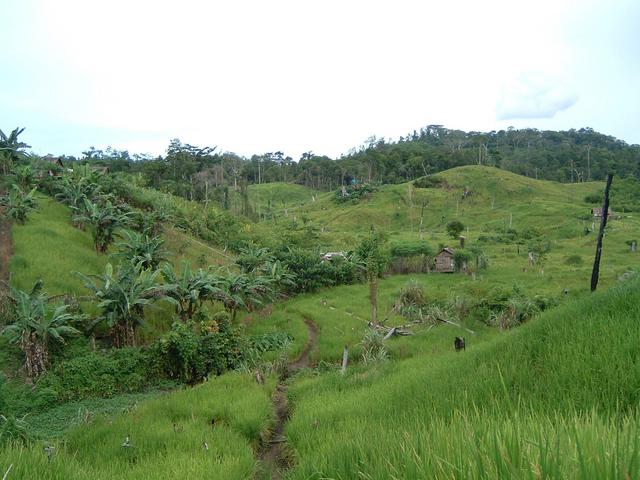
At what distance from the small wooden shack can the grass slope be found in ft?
73.5

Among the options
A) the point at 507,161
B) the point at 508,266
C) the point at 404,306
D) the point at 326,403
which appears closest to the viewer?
the point at 326,403

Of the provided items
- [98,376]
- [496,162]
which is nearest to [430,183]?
[496,162]

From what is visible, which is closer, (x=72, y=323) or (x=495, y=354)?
(x=495, y=354)

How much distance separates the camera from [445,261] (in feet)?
102

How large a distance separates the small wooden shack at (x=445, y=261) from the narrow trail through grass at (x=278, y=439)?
1801 centimetres

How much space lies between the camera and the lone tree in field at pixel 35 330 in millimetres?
11883

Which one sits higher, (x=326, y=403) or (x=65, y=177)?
(x=65, y=177)

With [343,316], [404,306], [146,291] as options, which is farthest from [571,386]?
[404,306]

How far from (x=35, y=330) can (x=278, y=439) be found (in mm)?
7785

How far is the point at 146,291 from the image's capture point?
46.4 feet

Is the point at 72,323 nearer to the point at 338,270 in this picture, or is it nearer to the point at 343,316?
the point at 343,316

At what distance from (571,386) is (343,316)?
15.3 m

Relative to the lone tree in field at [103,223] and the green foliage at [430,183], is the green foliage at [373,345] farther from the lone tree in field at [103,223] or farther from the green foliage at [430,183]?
the green foliage at [430,183]

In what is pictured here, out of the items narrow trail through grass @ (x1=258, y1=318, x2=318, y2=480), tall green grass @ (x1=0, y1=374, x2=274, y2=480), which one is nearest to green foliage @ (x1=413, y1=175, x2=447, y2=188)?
narrow trail through grass @ (x1=258, y1=318, x2=318, y2=480)
